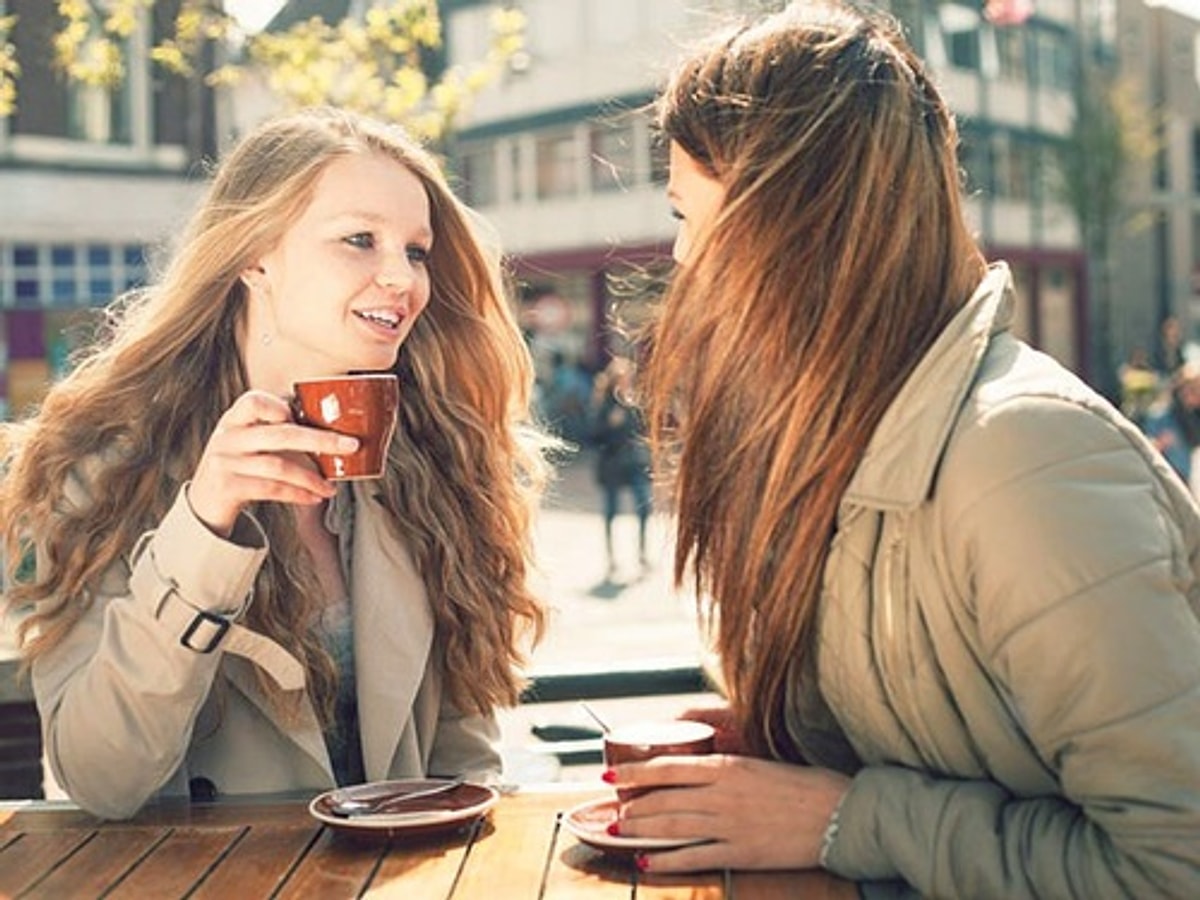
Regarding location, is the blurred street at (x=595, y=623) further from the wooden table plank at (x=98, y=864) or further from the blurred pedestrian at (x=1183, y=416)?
the blurred pedestrian at (x=1183, y=416)

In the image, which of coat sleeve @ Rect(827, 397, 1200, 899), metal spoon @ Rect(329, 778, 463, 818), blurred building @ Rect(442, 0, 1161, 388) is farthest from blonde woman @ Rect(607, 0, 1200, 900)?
blurred building @ Rect(442, 0, 1161, 388)

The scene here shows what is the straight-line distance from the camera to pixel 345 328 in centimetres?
301

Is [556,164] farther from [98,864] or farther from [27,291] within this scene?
[98,864]

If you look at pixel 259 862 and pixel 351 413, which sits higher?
pixel 351 413

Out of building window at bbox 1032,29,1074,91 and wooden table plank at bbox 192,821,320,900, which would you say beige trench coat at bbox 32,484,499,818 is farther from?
building window at bbox 1032,29,1074,91

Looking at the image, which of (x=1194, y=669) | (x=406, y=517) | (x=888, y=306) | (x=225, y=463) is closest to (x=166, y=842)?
(x=225, y=463)

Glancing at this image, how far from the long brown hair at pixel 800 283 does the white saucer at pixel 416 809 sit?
0.44 m

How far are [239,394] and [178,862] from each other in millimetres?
1196

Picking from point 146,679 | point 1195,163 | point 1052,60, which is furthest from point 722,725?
point 1195,163

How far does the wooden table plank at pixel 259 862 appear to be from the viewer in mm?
2115

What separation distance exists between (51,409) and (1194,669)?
2.07 metres

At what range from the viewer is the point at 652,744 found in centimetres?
211

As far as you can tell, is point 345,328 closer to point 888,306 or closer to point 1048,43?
point 888,306

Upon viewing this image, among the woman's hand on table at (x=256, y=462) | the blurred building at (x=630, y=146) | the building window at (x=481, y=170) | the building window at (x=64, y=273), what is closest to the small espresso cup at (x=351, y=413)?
the woman's hand on table at (x=256, y=462)
